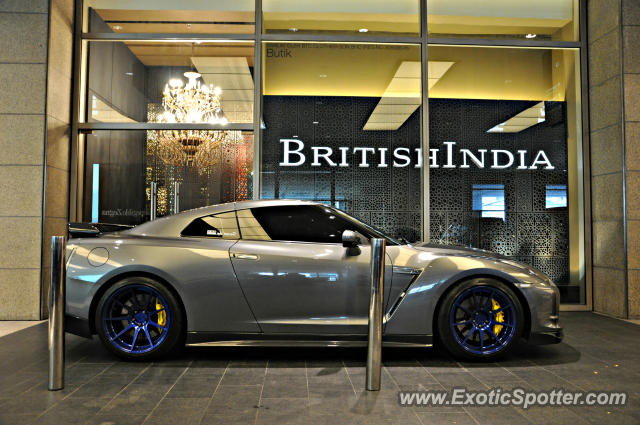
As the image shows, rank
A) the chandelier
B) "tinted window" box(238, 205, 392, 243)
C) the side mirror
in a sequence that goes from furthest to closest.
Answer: the chandelier, "tinted window" box(238, 205, 392, 243), the side mirror

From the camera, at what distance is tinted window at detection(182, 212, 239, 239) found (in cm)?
390

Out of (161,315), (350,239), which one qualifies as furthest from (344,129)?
(161,315)

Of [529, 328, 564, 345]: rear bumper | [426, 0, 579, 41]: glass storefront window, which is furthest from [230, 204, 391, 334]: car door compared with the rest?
[426, 0, 579, 41]: glass storefront window

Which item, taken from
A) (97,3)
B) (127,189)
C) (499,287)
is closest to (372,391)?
(499,287)

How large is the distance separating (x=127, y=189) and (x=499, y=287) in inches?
187

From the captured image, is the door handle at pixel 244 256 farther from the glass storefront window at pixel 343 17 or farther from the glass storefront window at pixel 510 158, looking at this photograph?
the glass storefront window at pixel 343 17

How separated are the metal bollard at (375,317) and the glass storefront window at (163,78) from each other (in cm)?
397

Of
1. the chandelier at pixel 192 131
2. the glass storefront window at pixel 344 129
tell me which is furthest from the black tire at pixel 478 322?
the chandelier at pixel 192 131

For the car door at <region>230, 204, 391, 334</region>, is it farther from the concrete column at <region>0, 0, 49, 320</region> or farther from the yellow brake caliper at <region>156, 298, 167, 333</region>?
the concrete column at <region>0, 0, 49, 320</region>

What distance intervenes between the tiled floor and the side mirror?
92 centimetres

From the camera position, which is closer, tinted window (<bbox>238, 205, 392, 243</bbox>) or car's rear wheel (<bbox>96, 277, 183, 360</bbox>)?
car's rear wheel (<bbox>96, 277, 183, 360</bbox>)

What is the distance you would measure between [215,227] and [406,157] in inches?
134

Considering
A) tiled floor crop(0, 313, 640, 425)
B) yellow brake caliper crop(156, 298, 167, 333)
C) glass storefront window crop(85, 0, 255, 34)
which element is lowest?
tiled floor crop(0, 313, 640, 425)

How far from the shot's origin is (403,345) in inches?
146
